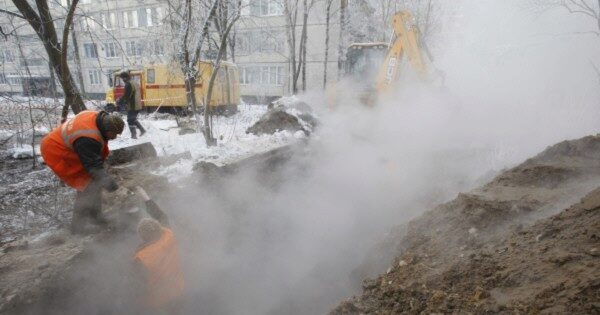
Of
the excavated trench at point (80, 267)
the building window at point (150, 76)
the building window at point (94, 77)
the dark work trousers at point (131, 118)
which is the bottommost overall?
the building window at point (94, 77)

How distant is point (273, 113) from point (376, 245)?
17.9 feet

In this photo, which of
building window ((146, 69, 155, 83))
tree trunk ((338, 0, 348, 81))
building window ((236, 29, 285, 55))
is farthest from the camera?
building window ((236, 29, 285, 55))

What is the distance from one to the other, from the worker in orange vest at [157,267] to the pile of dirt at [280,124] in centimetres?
553

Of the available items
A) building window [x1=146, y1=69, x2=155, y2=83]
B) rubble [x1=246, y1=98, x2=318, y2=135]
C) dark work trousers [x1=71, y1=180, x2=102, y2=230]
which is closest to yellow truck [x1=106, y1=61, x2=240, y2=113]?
building window [x1=146, y1=69, x2=155, y2=83]

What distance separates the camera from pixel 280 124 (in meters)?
9.05

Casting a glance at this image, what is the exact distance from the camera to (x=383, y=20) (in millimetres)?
22797

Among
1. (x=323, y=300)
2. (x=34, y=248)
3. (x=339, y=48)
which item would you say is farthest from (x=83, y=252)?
(x=339, y=48)

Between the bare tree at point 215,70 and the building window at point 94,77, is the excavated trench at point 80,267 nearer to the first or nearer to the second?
the bare tree at point 215,70

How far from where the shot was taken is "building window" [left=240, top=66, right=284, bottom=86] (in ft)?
84.6

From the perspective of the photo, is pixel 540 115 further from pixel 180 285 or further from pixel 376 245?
pixel 180 285

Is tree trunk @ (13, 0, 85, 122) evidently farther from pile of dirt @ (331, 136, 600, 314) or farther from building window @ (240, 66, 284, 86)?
building window @ (240, 66, 284, 86)

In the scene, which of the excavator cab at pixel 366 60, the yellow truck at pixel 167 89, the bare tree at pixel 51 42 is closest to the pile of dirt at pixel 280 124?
the excavator cab at pixel 366 60

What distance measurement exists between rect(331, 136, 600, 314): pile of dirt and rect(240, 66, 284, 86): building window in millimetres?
22490

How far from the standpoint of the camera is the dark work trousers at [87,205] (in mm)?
3705
